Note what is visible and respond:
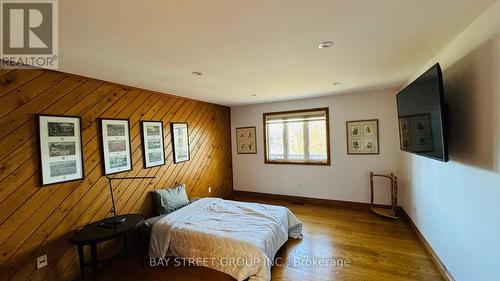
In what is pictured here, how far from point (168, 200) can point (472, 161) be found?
350 cm

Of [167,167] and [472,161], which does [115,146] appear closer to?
[167,167]

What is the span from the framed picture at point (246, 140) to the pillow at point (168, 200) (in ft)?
7.34

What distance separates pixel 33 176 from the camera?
210 centimetres

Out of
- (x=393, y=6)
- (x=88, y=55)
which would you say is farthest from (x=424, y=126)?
(x=88, y=55)

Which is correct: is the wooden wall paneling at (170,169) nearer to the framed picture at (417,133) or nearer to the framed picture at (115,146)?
the framed picture at (115,146)

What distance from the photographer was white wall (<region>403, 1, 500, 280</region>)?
1.43 m

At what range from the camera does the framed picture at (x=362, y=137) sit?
4086 mm

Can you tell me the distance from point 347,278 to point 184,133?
3310 millimetres

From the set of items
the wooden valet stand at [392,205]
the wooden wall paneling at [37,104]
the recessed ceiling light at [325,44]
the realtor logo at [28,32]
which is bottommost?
the wooden valet stand at [392,205]

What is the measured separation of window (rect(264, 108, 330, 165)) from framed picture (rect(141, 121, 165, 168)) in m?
2.48

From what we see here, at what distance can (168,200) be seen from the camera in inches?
129

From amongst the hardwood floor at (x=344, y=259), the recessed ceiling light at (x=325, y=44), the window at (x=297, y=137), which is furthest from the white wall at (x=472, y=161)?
the window at (x=297, y=137)

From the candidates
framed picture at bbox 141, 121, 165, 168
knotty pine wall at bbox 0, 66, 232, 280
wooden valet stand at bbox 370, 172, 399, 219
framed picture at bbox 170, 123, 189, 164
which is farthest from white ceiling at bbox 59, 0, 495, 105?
wooden valet stand at bbox 370, 172, 399, 219

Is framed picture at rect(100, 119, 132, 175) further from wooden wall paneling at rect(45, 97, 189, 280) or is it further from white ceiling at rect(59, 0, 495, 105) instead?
white ceiling at rect(59, 0, 495, 105)
